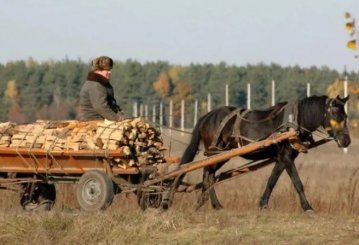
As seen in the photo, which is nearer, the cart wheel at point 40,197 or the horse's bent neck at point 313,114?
the horse's bent neck at point 313,114

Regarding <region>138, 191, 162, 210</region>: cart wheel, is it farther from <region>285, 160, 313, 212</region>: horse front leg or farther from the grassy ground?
<region>285, 160, 313, 212</region>: horse front leg

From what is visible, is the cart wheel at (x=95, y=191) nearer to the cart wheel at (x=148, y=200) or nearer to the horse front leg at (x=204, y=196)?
the cart wheel at (x=148, y=200)

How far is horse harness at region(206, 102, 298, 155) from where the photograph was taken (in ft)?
43.1

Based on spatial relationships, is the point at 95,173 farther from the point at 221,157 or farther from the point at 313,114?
the point at 313,114

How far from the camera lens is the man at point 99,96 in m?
12.8

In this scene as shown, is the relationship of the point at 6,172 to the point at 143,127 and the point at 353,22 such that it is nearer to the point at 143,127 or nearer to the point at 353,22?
the point at 143,127

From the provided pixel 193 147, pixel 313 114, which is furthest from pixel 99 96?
pixel 313 114

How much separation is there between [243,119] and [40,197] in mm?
3217

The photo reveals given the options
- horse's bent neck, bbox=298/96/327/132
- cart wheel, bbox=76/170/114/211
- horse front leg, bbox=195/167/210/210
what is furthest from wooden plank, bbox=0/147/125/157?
horse's bent neck, bbox=298/96/327/132

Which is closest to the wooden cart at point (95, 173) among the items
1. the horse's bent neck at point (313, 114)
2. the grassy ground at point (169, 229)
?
the horse's bent neck at point (313, 114)

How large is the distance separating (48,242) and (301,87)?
113157 mm

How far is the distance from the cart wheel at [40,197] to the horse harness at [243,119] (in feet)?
8.02

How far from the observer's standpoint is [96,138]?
1223 centimetres

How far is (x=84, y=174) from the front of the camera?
40.5ft
